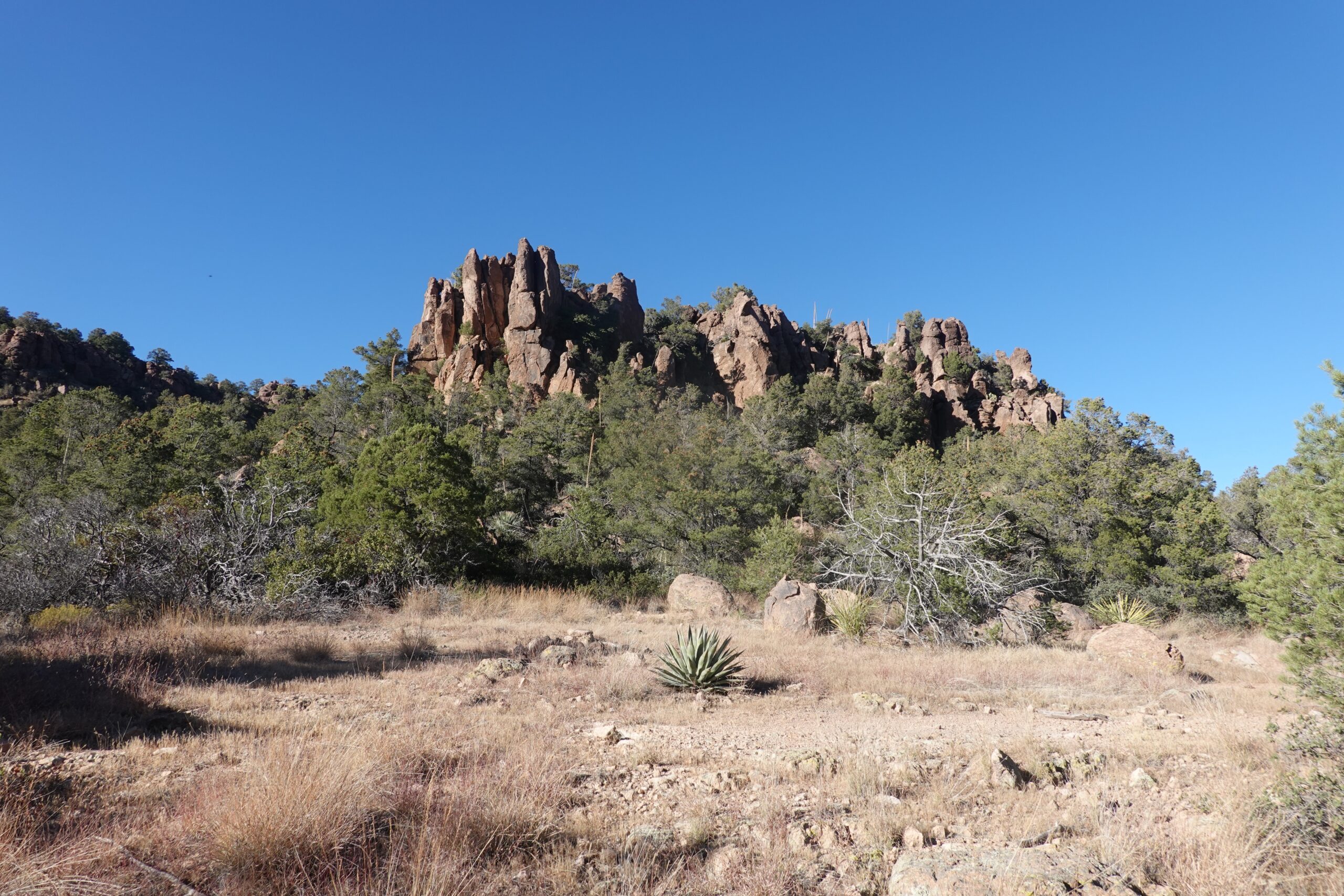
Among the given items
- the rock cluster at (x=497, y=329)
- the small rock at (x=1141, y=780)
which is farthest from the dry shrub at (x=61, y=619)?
the rock cluster at (x=497, y=329)

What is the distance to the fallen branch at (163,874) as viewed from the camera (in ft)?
Result: 8.74

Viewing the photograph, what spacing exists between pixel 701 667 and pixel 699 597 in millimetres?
9321

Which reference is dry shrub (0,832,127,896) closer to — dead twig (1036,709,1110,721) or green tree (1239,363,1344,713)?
green tree (1239,363,1344,713)

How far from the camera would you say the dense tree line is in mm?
12203

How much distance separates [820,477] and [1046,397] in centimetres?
3864

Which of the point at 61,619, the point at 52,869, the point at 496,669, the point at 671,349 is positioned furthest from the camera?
the point at 671,349

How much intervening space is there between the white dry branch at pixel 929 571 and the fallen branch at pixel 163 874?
36.9 ft

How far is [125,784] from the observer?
13.5 feet

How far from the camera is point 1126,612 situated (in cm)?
1576

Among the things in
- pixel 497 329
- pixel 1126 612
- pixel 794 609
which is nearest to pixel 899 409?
pixel 497 329

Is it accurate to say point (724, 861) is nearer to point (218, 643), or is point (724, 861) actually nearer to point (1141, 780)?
point (1141, 780)

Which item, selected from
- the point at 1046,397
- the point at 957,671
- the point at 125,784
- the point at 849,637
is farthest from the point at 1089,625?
the point at 1046,397

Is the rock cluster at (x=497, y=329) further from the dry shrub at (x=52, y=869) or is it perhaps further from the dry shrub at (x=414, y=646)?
the dry shrub at (x=52, y=869)

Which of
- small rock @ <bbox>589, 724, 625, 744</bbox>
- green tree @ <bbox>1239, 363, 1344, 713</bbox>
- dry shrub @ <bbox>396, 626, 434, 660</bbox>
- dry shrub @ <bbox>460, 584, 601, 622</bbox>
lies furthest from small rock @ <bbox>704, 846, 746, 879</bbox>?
dry shrub @ <bbox>460, 584, 601, 622</bbox>
